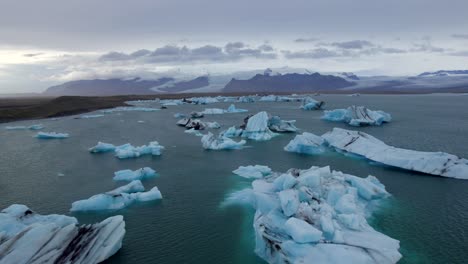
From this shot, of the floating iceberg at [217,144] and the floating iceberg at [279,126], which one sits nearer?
the floating iceberg at [217,144]

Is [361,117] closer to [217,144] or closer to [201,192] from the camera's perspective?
[217,144]

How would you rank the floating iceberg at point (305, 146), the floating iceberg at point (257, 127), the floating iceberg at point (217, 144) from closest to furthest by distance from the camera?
the floating iceberg at point (305, 146), the floating iceberg at point (217, 144), the floating iceberg at point (257, 127)

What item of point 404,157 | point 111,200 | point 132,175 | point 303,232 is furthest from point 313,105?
point 303,232

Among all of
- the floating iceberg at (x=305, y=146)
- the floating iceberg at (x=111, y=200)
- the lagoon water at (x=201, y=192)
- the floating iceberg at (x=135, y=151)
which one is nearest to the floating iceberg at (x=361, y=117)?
the lagoon water at (x=201, y=192)

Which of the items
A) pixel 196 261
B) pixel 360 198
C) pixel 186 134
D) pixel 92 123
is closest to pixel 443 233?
pixel 360 198

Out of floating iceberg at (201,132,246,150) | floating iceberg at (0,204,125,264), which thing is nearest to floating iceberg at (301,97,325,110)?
floating iceberg at (201,132,246,150)

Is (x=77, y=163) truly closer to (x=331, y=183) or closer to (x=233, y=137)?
(x=233, y=137)

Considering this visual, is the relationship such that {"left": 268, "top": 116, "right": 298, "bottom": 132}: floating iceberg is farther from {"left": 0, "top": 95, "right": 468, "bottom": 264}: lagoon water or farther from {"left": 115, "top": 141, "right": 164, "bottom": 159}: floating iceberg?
{"left": 115, "top": 141, "right": 164, "bottom": 159}: floating iceberg

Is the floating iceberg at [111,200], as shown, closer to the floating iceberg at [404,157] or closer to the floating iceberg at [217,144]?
the floating iceberg at [217,144]
